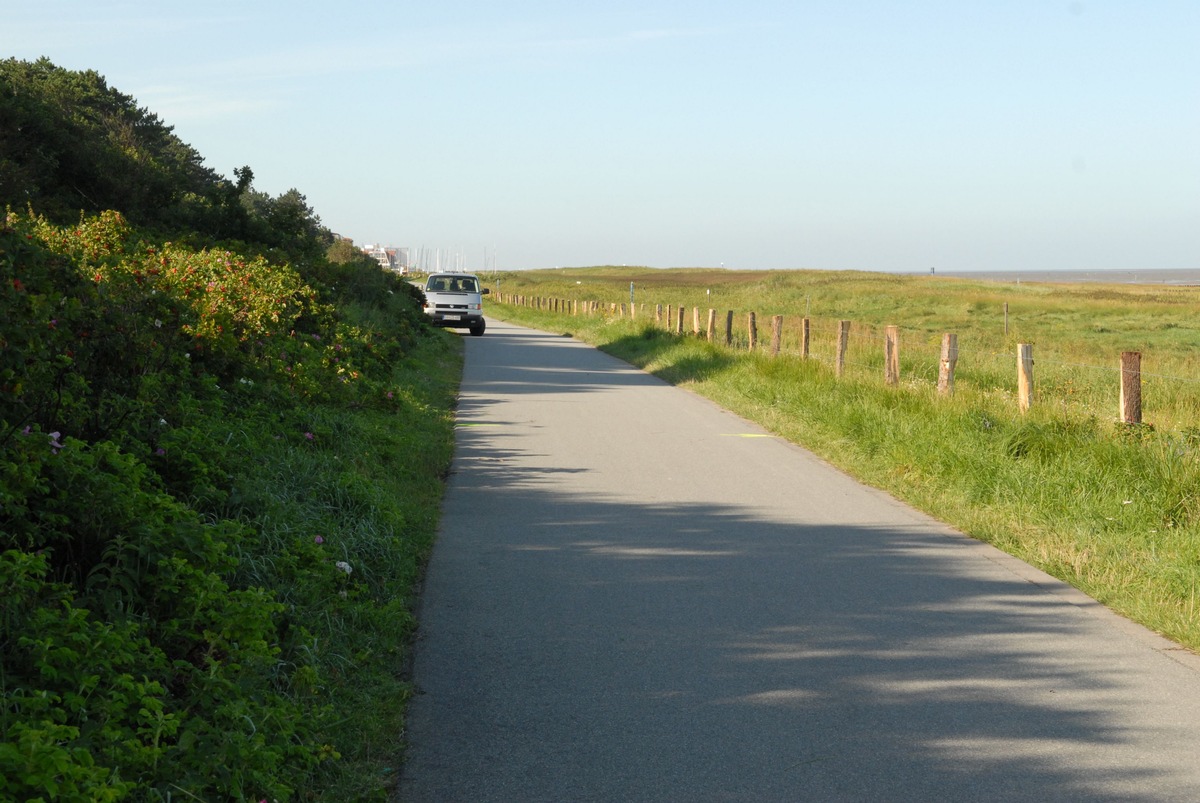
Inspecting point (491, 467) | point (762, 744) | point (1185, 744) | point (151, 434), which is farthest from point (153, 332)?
point (1185, 744)

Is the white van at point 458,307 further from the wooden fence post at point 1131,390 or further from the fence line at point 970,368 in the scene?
the wooden fence post at point 1131,390

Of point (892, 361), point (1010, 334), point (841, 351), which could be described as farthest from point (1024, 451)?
point (1010, 334)

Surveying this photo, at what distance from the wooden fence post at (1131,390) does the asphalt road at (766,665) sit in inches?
101

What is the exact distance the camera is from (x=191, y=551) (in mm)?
5090

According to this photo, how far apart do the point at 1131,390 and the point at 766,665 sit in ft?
22.1

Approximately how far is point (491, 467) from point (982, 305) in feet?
202

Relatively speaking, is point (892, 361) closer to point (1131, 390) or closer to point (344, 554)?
point (1131, 390)

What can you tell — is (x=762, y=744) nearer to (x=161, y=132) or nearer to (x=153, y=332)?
(x=153, y=332)

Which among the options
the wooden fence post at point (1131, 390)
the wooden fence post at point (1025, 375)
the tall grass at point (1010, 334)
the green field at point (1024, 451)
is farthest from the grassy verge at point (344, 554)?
the tall grass at point (1010, 334)

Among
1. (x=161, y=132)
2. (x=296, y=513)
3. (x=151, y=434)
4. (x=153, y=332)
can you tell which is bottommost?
(x=296, y=513)

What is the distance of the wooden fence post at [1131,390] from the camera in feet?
36.1

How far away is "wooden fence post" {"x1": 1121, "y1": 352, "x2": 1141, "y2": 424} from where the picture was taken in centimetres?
1101

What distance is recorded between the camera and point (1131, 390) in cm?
1105

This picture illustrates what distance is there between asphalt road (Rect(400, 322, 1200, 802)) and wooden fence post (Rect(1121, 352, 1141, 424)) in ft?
8.38
